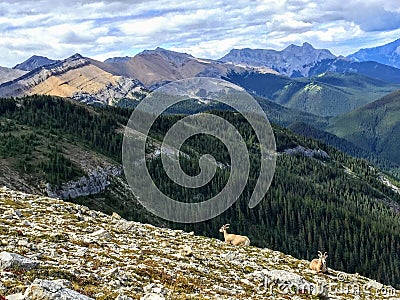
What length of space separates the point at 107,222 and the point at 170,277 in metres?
20.1

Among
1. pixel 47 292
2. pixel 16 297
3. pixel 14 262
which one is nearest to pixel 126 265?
pixel 14 262

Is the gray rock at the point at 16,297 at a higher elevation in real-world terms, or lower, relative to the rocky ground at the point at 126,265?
higher

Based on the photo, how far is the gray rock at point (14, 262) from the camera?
2133cm

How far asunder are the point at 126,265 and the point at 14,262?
7.36 meters

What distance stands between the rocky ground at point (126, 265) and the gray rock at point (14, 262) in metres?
0.05

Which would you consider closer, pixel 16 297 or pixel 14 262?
pixel 16 297

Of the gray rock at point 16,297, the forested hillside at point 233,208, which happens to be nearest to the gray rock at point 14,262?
the gray rock at point 16,297

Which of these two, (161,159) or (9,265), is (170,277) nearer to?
(9,265)

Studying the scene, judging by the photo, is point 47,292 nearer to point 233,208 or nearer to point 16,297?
point 16,297

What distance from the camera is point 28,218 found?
3672 cm

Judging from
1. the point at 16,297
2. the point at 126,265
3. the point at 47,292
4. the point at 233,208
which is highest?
the point at 47,292

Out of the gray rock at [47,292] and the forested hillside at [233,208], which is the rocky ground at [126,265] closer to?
the gray rock at [47,292]

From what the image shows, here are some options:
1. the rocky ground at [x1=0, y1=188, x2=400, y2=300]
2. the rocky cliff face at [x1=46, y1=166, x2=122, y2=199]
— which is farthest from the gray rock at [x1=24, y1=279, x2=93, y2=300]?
the rocky cliff face at [x1=46, y1=166, x2=122, y2=199]

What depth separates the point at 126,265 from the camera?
26984 mm
